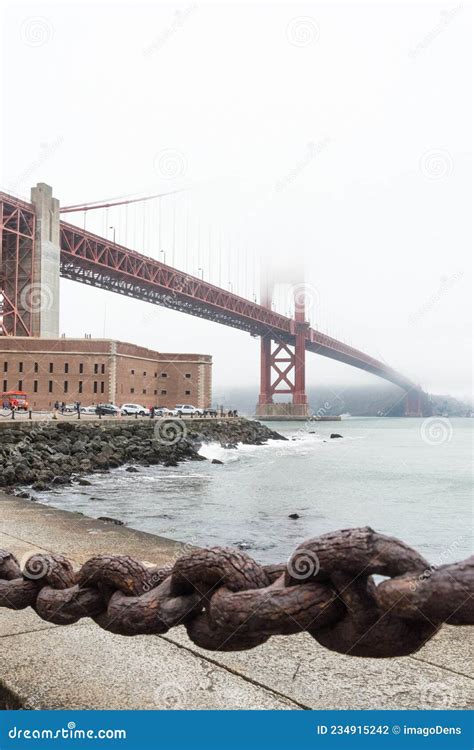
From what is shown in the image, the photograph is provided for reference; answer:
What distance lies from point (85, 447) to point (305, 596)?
16012 mm

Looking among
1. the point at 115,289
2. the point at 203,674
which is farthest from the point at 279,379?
the point at 203,674

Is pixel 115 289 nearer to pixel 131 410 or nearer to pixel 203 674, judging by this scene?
pixel 131 410

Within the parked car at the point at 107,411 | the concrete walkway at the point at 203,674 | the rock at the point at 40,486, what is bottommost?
the rock at the point at 40,486

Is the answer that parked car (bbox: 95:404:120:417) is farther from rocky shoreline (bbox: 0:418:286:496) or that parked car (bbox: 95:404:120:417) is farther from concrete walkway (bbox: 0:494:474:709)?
concrete walkway (bbox: 0:494:474:709)

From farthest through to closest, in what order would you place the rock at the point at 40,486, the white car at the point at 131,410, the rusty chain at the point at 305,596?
the white car at the point at 131,410
the rock at the point at 40,486
the rusty chain at the point at 305,596

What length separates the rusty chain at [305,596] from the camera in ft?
2.88

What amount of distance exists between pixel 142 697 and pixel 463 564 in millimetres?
989

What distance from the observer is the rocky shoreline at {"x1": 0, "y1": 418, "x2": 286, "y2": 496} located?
11.9 metres

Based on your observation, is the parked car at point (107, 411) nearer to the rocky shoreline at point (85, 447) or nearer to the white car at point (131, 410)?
the white car at point (131, 410)

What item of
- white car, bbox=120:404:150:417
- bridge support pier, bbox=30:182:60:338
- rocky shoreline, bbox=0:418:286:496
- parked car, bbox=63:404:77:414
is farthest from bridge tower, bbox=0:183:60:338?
rocky shoreline, bbox=0:418:286:496

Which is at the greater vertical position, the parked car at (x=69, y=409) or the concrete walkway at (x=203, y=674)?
the parked car at (x=69, y=409)

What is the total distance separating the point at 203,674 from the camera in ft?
5.46

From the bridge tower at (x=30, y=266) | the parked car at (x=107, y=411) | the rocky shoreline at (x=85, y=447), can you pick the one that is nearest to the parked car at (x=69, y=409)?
the parked car at (x=107, y=411)

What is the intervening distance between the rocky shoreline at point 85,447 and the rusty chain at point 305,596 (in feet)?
27.1
